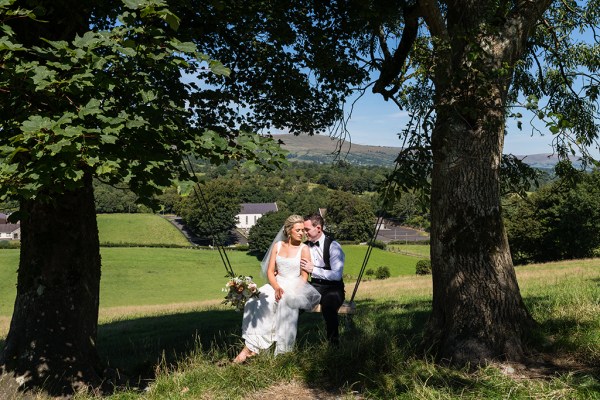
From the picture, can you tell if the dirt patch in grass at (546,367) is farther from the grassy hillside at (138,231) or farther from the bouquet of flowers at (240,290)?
the grassy hillside at (138,231)

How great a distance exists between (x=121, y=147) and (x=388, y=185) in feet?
10.3

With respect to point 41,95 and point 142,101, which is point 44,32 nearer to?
point 41,95

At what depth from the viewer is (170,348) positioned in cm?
953

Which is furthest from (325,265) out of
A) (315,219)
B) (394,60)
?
(394,60)

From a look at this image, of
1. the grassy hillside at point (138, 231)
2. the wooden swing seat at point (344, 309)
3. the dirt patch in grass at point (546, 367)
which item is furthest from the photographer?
the grassy hillside at point (138, 231)

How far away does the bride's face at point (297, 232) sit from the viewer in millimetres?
6887

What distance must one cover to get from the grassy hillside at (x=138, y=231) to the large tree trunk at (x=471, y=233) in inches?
3118

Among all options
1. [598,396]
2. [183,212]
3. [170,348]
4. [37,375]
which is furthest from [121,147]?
[183,212]

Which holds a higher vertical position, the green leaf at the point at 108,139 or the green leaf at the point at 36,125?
the green leaf at the point at 36,125

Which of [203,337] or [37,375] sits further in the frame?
[203,337]

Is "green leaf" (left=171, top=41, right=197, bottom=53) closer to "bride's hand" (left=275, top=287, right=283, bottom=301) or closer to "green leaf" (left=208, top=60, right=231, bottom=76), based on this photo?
"green leaf" (left=208, top=60, right=231, bottom=76)

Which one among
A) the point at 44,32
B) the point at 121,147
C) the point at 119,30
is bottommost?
the point at 121,147

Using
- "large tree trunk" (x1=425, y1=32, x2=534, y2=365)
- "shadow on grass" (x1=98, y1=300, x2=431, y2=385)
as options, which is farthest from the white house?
"large tree trunk" (x1=425, y1=32, x2=534, y2=365)

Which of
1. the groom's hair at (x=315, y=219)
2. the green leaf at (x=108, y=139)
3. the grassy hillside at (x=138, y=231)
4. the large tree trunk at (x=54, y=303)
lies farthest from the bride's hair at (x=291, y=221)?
the grassy hillside at (x=138, y=231)
